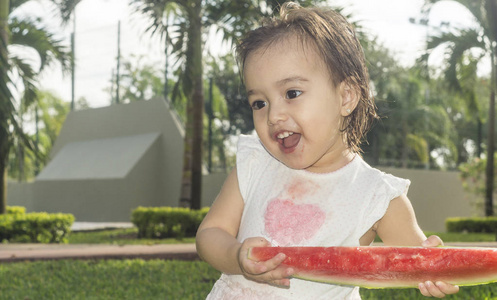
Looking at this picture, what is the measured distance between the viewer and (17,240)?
39.5ft

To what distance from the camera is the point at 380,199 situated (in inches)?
80.7

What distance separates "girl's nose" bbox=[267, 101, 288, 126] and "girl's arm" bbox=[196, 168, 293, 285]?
37 cm

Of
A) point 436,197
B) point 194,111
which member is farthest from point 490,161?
point 194,111

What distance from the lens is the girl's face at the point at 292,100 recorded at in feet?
6.10

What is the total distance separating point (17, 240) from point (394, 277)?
37.9ft

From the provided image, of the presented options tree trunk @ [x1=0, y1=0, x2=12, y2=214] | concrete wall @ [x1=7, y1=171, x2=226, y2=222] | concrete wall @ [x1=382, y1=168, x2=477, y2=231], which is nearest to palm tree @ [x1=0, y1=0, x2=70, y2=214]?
tree trunk @ [x1=0, y1=0, x2=12, y2=214]

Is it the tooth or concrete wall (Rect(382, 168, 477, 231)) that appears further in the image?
concrete wall (Rect(382, 168, 477, 231))

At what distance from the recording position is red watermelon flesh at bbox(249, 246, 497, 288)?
5.17ft

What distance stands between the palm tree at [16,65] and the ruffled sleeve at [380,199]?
793 centimetres

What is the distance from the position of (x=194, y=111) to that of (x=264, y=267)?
1163 cm

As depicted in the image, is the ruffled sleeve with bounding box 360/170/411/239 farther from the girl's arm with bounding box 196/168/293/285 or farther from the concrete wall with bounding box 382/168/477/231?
the concrete wall with bounding box 382/168/477/231

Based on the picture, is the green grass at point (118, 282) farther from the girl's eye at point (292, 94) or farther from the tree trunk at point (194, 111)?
the tree trunk at point (194, 111)

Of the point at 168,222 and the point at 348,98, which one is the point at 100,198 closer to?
the point at 168,222

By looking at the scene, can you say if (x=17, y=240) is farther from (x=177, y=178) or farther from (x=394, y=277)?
(x=394, y=277)
